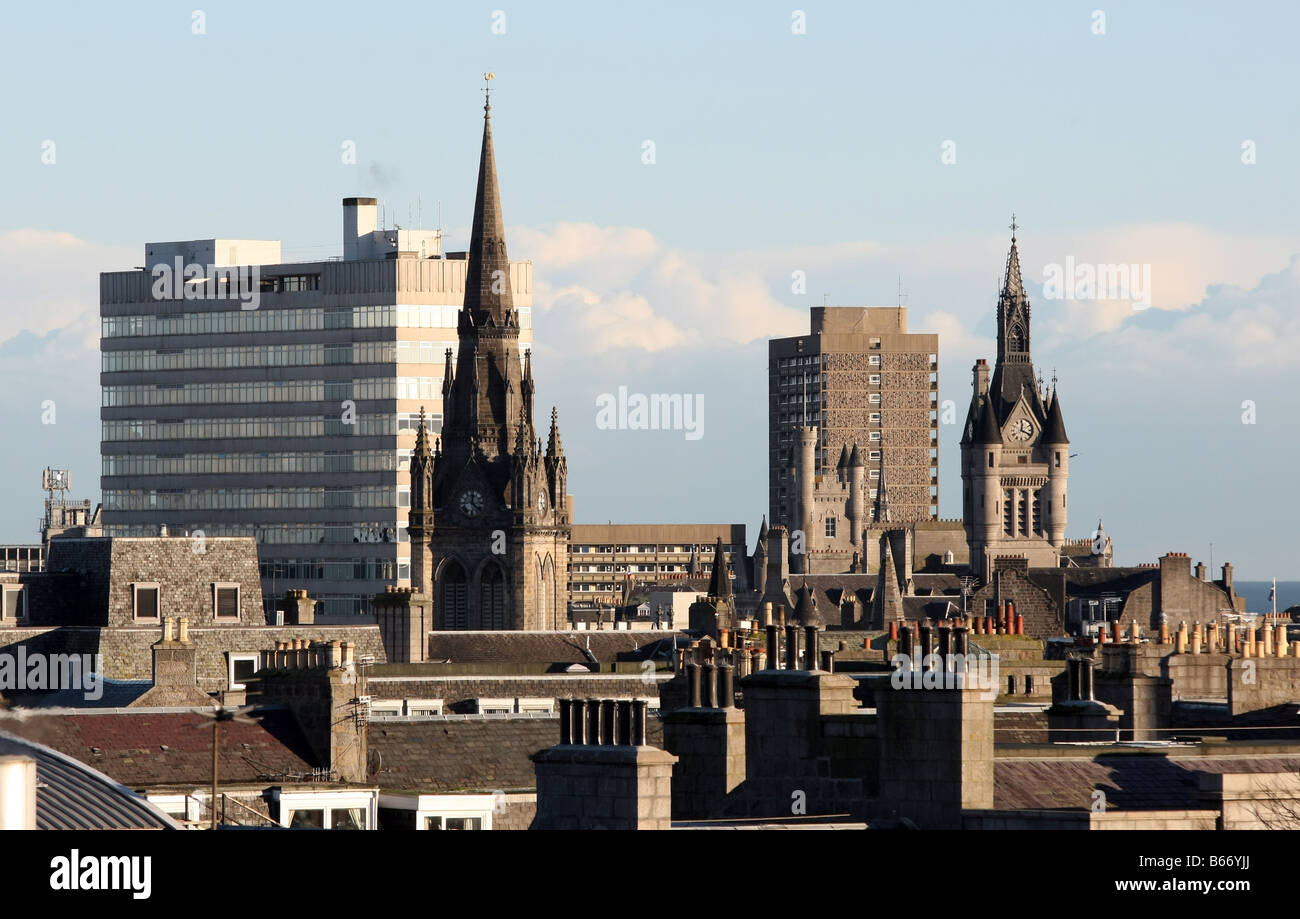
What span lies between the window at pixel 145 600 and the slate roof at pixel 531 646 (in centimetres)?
2296

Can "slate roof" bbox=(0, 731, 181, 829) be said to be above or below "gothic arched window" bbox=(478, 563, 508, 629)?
above

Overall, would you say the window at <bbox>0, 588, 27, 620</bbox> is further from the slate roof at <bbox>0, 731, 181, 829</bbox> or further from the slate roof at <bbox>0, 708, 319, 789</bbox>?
the slate roof at <bbox>0, 731, 181, 829</bbox>

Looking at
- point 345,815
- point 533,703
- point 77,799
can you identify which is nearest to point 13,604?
point 533,703

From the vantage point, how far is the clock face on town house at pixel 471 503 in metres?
166

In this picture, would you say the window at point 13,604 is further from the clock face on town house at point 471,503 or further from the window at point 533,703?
the clock face on town house at point 471,503

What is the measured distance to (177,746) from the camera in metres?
45.4

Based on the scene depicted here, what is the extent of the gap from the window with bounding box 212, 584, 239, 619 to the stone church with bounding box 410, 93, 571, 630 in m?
81.8

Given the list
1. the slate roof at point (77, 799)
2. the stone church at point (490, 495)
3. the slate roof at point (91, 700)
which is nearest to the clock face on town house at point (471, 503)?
the stone church at point (490, 495)

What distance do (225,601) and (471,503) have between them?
8659 centimetres

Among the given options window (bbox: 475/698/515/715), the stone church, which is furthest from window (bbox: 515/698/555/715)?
the stone church

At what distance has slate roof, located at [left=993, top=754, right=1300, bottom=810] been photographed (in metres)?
29.5

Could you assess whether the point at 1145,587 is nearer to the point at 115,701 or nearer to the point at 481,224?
the point at 481,224

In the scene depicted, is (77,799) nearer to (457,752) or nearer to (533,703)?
(457,752)
